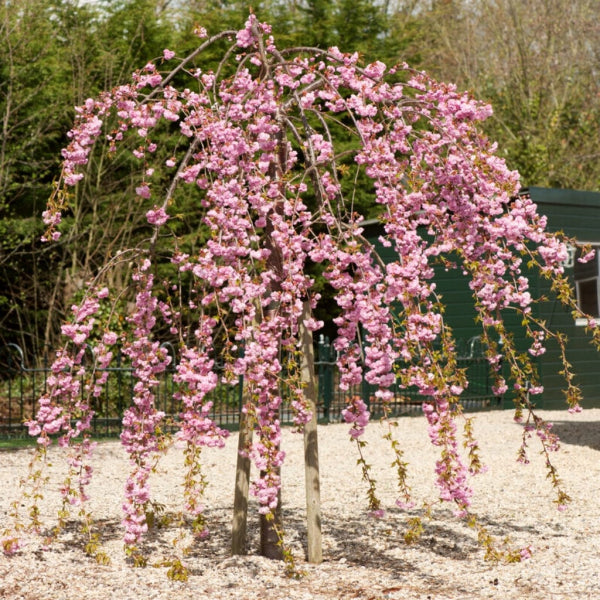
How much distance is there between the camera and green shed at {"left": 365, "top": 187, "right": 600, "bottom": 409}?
12.6 meters

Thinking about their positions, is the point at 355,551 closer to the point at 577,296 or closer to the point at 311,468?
the point at 311,468

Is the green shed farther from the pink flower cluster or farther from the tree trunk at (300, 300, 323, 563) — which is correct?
the tree trunk at (300, 300, 323, 563)

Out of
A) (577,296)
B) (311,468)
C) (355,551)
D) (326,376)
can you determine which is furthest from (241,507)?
(577,296)

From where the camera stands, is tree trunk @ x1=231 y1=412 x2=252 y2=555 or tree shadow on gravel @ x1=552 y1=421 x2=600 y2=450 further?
tree shadow on gravel @ x1=552 y1=421 x2=600 y2=450

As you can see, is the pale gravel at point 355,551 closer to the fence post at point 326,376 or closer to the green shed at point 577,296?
the fence post at point 326,376

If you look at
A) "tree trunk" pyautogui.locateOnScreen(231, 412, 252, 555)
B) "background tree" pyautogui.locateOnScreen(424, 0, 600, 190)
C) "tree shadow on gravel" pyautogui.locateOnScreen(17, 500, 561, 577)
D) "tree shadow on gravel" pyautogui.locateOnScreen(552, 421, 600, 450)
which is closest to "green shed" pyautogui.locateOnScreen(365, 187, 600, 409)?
"tree shadow on gravel" pyautogui.locateOnScreen(552, 421, 600, 450)

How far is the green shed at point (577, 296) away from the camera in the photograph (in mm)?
12562

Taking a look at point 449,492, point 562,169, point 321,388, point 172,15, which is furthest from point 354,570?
point 562,169

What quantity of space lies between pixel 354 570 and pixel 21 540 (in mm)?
1769

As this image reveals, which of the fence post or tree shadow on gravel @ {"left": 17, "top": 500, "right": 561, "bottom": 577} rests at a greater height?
the fence post

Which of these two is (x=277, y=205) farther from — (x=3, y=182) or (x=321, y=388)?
(x=3, y=182)

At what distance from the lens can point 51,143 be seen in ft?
43.7

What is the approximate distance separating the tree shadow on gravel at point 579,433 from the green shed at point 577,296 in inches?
79.5

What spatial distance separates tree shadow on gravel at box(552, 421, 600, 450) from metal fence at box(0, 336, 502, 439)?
1.38 meters
